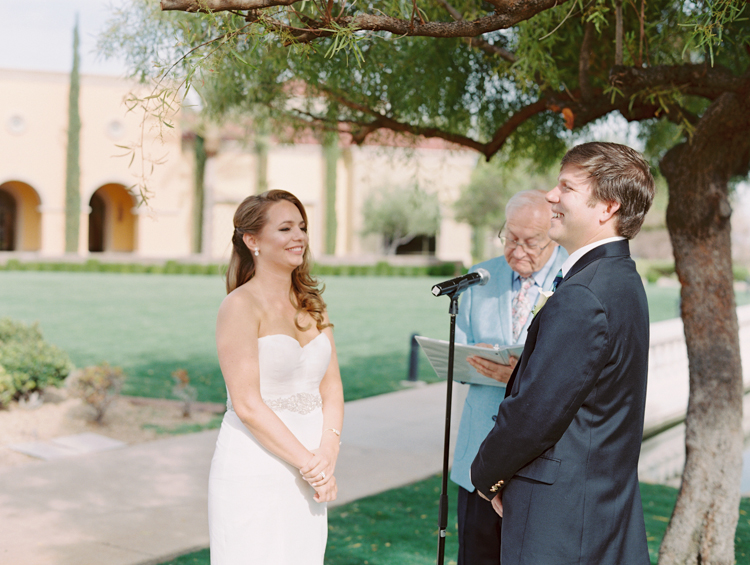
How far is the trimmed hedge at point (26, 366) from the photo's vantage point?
7.48m

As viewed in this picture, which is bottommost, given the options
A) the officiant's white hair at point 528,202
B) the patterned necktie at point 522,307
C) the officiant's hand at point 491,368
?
the officiant's hand at point 491,368

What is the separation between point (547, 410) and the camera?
1834mm

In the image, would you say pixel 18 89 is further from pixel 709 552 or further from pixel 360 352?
pixel 709 552

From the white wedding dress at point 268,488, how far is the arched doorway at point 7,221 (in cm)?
4115

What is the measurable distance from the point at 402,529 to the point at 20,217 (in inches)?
1547

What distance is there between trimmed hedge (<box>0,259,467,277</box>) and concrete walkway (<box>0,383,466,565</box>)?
23753 millimetres

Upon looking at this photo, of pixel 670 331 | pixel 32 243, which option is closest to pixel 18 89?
pixel 32 243

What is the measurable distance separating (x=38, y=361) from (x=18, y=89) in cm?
3294

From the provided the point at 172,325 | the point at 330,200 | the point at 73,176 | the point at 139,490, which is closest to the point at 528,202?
the point at 139,490

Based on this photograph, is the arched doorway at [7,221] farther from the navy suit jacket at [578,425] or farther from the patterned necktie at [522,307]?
the navy suit jacket at [578,425]

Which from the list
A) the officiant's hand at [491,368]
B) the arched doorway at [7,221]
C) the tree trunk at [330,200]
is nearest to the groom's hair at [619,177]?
the officiant's hand at [491,368]

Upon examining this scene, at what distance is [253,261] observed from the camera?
9.50 feet

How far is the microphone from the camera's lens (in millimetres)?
2617

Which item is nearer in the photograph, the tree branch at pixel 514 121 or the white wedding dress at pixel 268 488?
the white wedding dress at pixel 268 488
